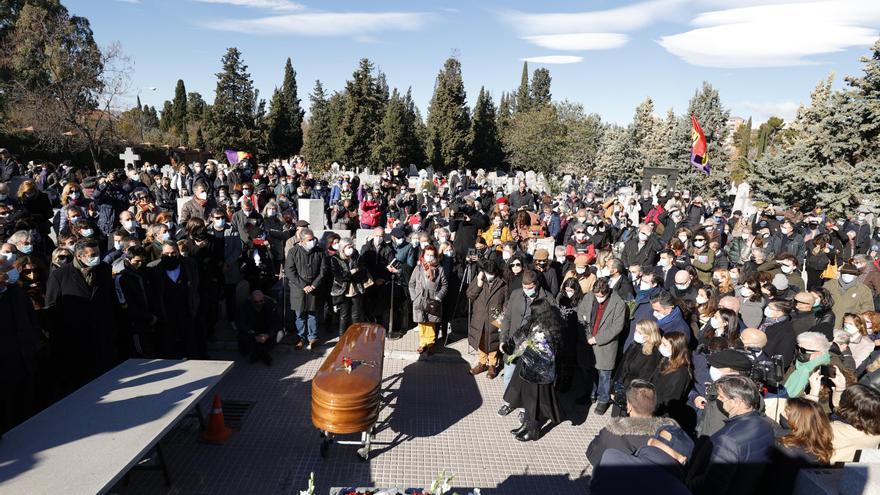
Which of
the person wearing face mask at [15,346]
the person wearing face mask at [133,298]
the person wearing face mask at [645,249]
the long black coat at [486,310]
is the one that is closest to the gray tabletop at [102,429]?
the person wearing face mask at [15,346]

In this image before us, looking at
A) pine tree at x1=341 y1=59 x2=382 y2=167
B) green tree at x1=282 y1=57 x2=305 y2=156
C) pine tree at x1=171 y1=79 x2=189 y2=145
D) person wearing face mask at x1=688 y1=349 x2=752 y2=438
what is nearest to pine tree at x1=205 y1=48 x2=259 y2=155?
green tree at x1=282 y1=57 x2=305 y2=156

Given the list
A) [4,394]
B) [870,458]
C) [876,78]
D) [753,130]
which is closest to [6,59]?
[4,394]

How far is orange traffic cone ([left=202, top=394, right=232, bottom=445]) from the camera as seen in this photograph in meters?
5.82

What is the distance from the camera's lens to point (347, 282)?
8.35m

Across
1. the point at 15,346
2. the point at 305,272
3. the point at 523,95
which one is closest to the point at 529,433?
the point at 305,272

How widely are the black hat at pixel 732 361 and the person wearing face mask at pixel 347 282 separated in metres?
5.37

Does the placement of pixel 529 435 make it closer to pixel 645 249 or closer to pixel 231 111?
pixel 645 249

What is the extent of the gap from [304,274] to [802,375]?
6629 mm

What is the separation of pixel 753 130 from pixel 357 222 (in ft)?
229

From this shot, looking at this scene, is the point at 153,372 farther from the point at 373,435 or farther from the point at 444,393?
the point at 444,393

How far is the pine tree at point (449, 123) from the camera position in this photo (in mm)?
43969

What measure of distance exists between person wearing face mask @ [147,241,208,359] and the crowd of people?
3cm

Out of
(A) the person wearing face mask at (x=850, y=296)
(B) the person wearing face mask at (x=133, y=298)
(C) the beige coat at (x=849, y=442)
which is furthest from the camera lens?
(A) the person wearing face mask at (x=850, y=296)

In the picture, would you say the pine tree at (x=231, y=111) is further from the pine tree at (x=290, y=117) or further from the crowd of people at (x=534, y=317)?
the crowd of people at (x=534, y=317)
